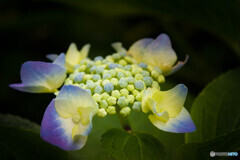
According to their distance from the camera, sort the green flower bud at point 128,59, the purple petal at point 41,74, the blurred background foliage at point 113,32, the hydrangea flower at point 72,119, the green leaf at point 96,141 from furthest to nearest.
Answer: the blurred background foliage at point 113,32 → the green leaf at point 96,141 → the green flower bud at point 128,59 → the purple petal at point 41,74 → the hydrangea flower at point 72,119

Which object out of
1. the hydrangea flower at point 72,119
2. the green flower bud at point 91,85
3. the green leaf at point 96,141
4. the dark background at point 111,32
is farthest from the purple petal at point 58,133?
the dark background at point 111,32

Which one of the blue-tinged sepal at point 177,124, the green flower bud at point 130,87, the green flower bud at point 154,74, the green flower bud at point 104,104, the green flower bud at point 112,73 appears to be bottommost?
the blue-tinged sepal at point 177,124

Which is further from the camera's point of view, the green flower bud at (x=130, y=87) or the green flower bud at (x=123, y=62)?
the green flower bud at (x=123, y=62)

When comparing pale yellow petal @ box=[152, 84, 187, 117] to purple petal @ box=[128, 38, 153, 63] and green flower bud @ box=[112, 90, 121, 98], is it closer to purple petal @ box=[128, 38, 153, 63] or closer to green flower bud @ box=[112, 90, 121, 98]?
green flower bud @ box=[112, 90, 121, 98]

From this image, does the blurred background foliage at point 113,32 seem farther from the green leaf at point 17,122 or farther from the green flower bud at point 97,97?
the green flower bud at point 97,97

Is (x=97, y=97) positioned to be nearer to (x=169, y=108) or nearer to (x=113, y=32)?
(x=169, y=108)

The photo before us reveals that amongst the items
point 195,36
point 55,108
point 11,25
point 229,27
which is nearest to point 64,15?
point 11,25
